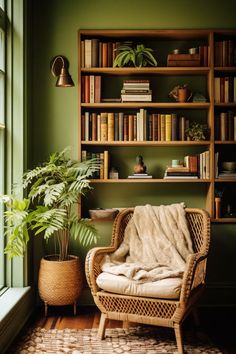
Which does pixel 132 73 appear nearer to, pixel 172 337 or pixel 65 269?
pixel 65 269

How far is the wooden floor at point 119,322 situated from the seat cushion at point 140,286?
526mm

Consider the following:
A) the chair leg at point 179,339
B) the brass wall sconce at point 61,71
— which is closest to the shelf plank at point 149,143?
the brass wall sconce at point 61,71

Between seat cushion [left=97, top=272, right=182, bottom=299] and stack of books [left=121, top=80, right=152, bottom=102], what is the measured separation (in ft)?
5.32

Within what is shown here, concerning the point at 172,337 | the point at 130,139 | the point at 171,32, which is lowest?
the point at 172,337

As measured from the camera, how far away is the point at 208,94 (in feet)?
13.9

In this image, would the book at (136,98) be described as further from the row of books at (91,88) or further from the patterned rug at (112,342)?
the patterned rug at (112,342)

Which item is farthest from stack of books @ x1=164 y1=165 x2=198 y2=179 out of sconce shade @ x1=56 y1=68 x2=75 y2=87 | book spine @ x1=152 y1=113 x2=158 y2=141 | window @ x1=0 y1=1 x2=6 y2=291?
window @ x1=0 y1=1 x2=6 y2=291

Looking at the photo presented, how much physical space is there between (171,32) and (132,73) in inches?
19.4

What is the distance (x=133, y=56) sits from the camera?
4.02 metres

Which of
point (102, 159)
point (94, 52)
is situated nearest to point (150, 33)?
point (94, 52)

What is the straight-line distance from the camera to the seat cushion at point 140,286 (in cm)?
308

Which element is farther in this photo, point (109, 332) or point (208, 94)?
point (208, 94)

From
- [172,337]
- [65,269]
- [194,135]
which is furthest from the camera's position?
[194,135]

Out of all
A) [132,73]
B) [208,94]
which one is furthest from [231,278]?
[132,73]
